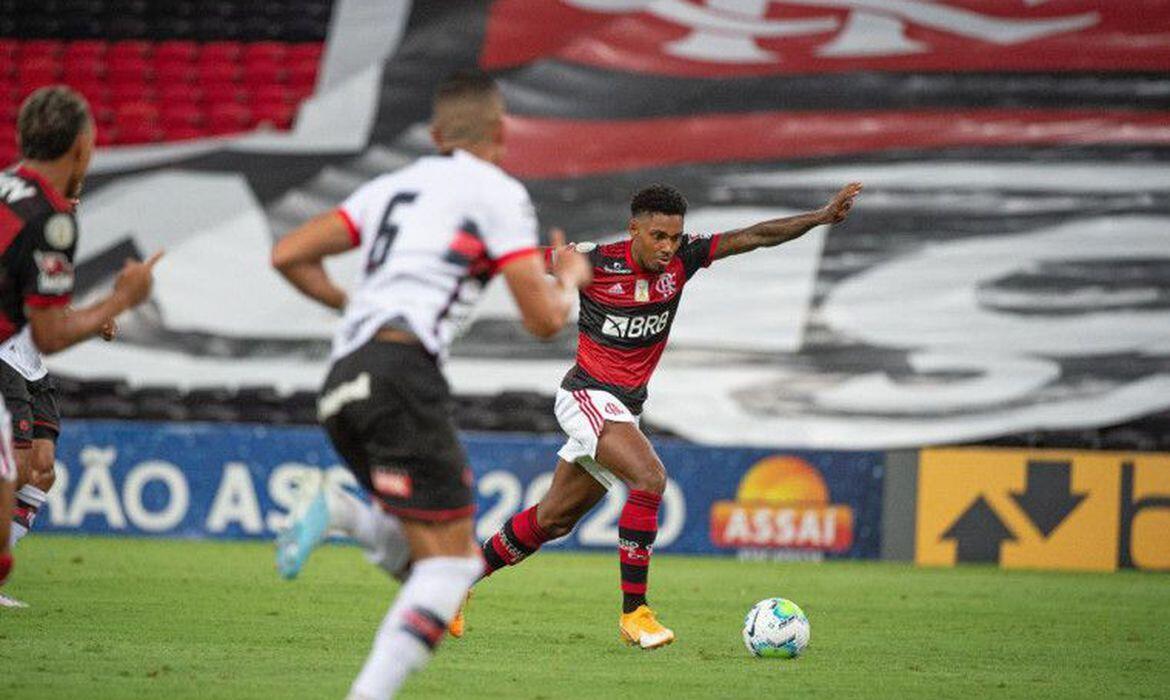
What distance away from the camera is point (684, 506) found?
605 inches

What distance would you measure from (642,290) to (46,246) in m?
3.95

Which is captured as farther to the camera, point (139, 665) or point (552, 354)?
point (552, 354)

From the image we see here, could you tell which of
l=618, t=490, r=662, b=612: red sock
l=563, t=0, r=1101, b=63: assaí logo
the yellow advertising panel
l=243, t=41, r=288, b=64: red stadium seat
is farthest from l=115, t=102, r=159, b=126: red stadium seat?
l=618, t=490, r=662, b=612: red sock

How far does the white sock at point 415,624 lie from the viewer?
17.4 feet

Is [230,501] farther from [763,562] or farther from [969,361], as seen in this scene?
[969,361]


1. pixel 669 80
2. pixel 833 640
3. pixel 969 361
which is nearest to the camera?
pixel 833 640

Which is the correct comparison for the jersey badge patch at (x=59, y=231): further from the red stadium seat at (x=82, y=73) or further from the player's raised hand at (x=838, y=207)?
the red stadium seat at (x=82, y=73)

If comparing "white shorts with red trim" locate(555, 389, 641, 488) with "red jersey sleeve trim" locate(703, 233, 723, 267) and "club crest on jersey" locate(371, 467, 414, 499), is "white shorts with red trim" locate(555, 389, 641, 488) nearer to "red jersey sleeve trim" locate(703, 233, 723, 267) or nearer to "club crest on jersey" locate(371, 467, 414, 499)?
"red jersey sleeve trim" locate(703, 233, 723, 267)

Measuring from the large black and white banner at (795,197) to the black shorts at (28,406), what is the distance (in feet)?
26.8

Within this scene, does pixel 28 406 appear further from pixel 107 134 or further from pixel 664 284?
pixel 107 134

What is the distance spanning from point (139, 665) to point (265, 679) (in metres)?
0.64

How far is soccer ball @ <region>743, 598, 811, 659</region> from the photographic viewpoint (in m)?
8.14

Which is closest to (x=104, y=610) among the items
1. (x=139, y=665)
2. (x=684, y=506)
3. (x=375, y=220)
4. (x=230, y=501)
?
(x=139, y=665)

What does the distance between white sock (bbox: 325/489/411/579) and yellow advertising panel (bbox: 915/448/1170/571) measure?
10.0 m
